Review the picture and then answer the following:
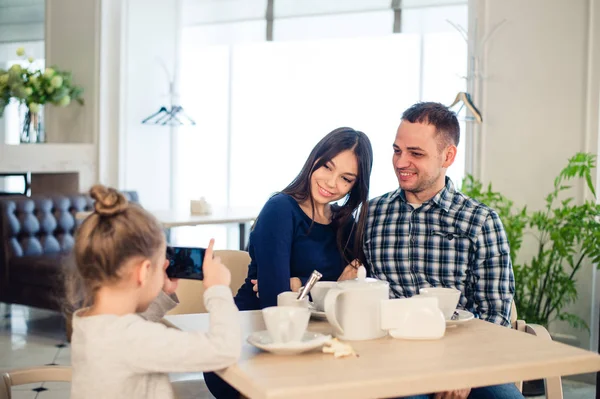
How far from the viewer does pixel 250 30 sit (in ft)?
22.7

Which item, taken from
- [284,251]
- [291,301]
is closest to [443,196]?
[284,251]

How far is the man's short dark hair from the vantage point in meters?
2.50

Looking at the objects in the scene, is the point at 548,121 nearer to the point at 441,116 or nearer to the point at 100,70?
the point at 441,116

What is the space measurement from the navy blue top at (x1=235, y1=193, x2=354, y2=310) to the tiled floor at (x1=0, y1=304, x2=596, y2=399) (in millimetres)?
510

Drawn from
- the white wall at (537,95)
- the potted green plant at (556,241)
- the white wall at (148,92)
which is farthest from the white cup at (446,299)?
the white wall at (148,92)

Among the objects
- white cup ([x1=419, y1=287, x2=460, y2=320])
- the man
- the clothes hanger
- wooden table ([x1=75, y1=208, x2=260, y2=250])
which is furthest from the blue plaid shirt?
wooden table ([x1=75, y1=208, x2=260, y2=250])

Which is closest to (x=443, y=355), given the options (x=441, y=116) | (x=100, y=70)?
(x=441, y=116)

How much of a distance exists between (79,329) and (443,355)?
76cm

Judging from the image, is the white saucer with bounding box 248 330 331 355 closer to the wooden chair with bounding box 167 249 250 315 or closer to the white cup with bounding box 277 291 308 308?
the white cup with bounding box 277 291 308 308

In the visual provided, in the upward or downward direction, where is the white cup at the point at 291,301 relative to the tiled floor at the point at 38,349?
upward

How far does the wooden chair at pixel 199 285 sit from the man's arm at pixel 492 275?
0.79 metres

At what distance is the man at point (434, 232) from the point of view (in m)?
2.36

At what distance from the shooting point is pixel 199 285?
8.77ft

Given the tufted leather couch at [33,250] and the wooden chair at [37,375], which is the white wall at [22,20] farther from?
the wooden chair at [37,375]
